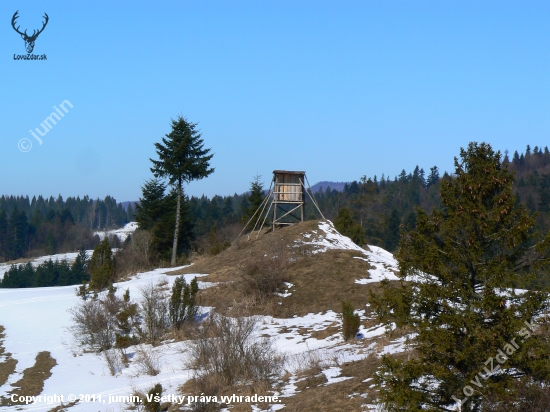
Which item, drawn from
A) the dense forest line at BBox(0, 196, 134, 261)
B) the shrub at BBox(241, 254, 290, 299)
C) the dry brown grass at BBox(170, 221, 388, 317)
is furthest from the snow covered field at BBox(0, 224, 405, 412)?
the dense forest line at BBox(0, 196, 134, 261)

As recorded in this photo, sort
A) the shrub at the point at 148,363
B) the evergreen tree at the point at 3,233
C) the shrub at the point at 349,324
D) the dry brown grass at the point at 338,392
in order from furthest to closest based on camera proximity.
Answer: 1. the evergreen tree at the point at 3,233
2. the shrub at the point at 349,324
3. the shrub at the point at 148,363
4. the dry brown grass at the point at 338,392

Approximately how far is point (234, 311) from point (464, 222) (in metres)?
13.8

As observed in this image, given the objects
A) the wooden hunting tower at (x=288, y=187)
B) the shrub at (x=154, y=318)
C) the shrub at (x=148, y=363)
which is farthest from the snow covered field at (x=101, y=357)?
the wooden hunting tower at (x=288, y=187)

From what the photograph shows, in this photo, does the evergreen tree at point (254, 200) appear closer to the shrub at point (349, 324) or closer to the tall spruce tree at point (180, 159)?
the tall spruce tree at point (180, 159)

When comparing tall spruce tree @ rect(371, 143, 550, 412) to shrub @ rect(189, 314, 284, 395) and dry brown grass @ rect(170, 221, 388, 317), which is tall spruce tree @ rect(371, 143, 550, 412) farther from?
dry brown grass @ rect(170, 221, 388, 317)

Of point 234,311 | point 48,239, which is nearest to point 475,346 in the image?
point 234,311

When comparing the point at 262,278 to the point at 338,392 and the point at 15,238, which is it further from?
the point at 15,238

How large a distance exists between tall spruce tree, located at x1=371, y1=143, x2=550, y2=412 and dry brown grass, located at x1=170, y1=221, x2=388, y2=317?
12.7 m

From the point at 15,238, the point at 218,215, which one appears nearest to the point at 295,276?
the point at 218,215

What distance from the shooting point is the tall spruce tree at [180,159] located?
1537 inches

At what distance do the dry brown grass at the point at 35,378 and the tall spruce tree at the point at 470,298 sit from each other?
1146 cm

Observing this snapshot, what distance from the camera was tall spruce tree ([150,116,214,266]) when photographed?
3903 cm

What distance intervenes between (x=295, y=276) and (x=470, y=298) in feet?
56.8

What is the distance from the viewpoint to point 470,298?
311 inches
